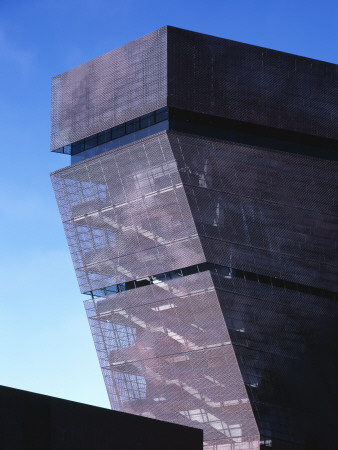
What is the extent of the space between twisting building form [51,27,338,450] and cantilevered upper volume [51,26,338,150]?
2.9 inches

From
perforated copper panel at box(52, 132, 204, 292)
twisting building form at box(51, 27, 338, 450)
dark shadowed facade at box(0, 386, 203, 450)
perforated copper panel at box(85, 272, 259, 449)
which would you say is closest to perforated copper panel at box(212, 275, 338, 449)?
twisting building form at box(51, 27, 338, 450)

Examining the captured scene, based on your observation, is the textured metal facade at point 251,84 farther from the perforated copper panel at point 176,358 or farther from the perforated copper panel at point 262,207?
the perforated copper panel at point 176,358

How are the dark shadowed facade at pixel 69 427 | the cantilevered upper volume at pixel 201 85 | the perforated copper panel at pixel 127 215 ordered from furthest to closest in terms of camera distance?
the cantilevered upper volume at pixel 201 85, the perforated copper panel at pixel 127 215, the dark shadowed facade at pixel 69 427

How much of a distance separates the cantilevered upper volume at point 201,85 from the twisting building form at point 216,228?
0.07m

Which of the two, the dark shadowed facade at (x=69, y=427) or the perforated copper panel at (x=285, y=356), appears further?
the perforated copper panel at (x=285, y=356)

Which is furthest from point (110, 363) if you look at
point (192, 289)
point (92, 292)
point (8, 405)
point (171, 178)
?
point (8, 405)

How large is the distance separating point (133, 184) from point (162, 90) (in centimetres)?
480

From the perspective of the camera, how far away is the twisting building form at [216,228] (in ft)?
154

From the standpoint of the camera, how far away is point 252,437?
153ft

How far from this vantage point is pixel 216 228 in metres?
47.0

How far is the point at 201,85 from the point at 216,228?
23.1 feet

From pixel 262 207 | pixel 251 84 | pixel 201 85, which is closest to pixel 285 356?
pixel 262 207

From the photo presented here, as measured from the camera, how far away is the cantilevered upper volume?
47.7 metres

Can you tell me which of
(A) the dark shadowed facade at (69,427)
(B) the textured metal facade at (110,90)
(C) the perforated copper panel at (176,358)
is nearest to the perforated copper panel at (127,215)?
(C) the perforated copper panel at (176,358)
